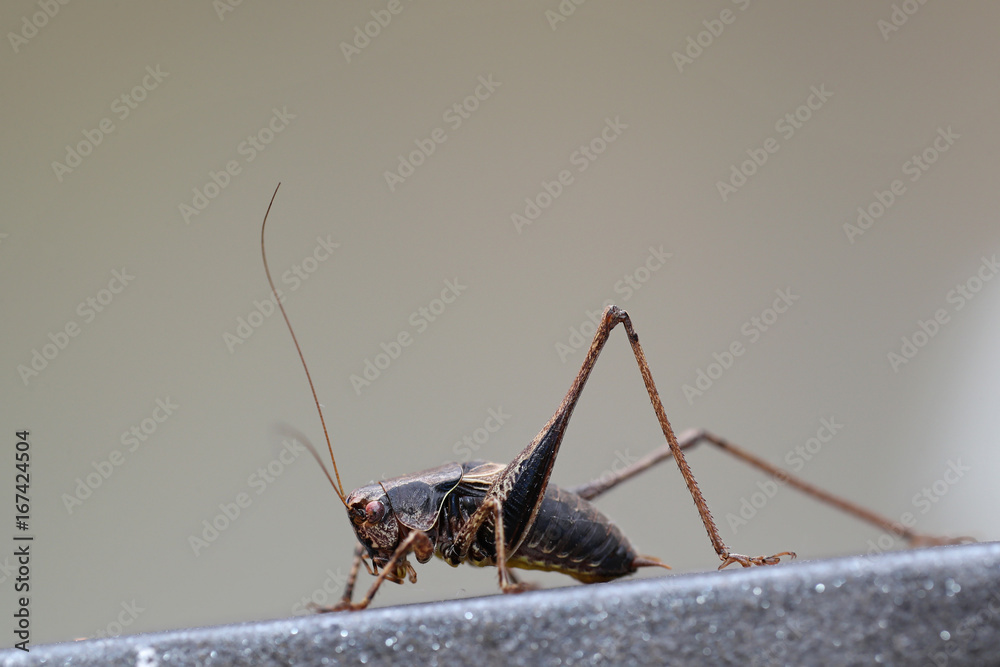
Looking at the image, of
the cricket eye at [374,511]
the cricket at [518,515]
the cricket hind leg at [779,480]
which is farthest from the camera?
the cricket hind leg at [779,480]

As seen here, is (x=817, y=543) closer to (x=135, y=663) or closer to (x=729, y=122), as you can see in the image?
(x=729, y=122)

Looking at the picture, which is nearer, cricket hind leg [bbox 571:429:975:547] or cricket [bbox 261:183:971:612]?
cricket [bbox 261:183:971:612]

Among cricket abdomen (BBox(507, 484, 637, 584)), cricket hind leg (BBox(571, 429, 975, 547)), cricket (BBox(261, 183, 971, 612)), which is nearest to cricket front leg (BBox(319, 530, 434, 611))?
cricket (BBox(261, 183, 971, 612))

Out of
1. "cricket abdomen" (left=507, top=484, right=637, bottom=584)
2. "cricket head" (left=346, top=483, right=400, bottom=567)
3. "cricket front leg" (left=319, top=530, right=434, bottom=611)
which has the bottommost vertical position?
"cricket abdomen" (left=507, top=484, right=637, bottom=584)

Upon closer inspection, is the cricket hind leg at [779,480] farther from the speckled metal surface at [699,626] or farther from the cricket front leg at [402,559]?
the speckled metal surface at [699,626]

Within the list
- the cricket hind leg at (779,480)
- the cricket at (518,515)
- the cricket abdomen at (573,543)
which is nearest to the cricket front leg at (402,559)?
the cricket at (518,515)

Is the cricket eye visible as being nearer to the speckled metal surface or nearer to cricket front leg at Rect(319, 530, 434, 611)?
cricket front leg at Rect(319, 530, 434, 611)
